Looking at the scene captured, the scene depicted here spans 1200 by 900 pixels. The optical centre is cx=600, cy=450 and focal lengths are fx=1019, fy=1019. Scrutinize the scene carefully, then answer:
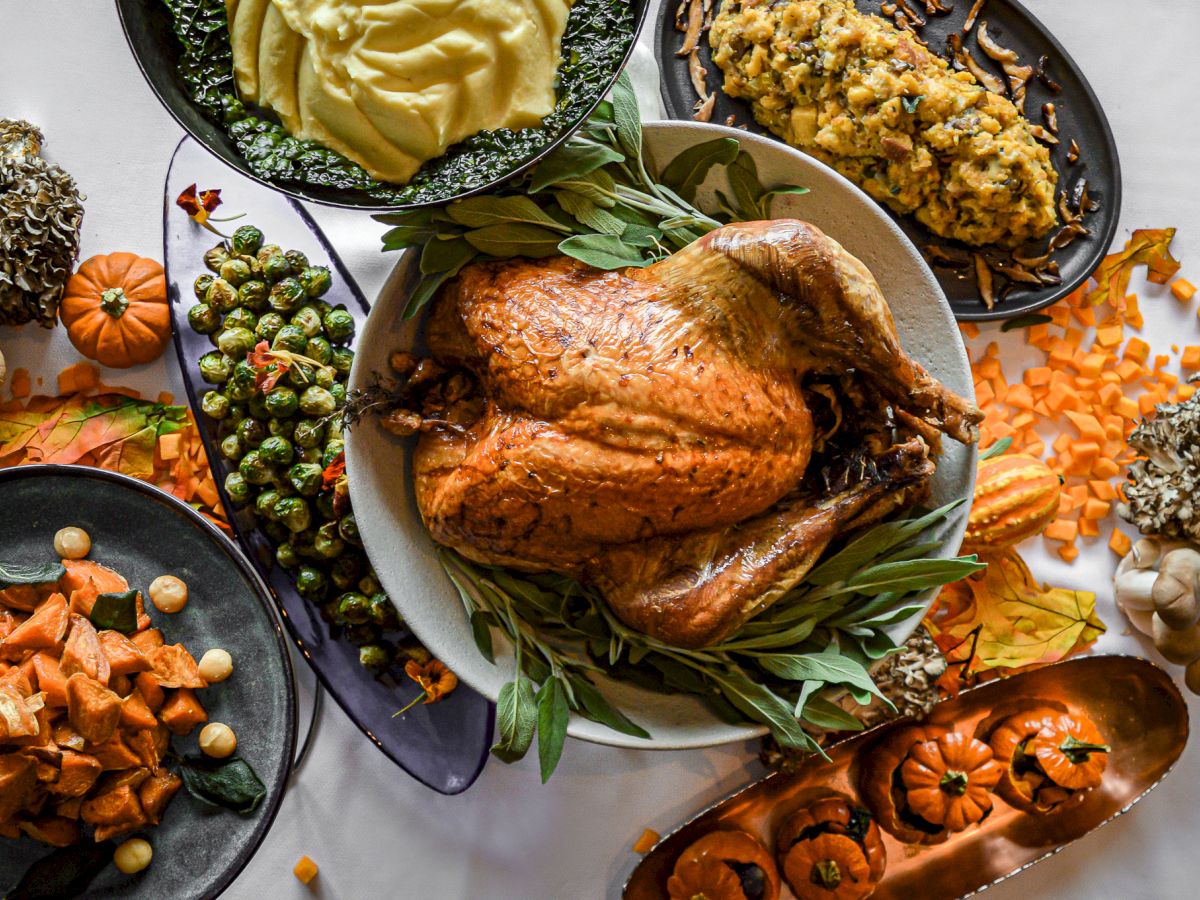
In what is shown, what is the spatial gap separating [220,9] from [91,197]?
0.97m

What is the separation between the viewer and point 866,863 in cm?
225

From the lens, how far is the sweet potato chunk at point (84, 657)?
6.45ft

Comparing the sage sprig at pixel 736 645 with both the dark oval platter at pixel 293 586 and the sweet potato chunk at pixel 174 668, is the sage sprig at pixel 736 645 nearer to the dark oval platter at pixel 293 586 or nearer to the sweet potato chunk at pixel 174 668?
the dark oval platter at pixel 293 586

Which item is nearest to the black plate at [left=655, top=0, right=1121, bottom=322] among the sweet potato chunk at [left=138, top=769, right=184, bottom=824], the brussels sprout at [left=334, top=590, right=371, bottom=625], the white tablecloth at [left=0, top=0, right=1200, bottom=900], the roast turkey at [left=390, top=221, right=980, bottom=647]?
the white tablecloth at [left=0, top=0, right=1200, bottom=900]

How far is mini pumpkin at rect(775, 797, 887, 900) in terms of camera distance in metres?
2.24

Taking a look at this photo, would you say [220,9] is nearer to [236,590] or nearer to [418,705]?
[236,590]

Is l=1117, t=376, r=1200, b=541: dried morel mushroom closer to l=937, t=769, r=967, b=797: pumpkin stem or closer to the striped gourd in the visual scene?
the striped gourd

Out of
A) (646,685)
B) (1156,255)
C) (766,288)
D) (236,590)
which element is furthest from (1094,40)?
(236,590)

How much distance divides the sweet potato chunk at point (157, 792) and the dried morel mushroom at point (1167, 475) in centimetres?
221

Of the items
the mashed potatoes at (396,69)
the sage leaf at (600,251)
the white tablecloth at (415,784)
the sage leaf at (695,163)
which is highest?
the mashed potatoes at (396,69)

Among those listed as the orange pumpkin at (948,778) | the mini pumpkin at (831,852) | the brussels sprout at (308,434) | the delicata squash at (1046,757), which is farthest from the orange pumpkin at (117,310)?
the delicata squash at (1046,757)

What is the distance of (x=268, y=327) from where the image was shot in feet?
7.22

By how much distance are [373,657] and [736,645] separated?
0.81m

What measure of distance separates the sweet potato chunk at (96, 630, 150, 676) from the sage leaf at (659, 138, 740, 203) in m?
1.41
